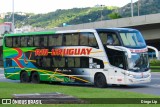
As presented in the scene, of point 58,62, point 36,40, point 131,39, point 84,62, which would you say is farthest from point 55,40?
point 131,39

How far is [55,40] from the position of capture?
27.0m

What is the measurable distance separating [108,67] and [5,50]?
9.79 m

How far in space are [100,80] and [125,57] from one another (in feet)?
7.47

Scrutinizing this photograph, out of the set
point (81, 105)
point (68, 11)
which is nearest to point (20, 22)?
point (68, 11)

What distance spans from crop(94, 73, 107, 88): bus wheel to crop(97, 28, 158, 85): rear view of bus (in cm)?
33

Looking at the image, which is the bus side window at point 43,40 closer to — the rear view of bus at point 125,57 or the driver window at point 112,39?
the rear view of bus at point 125,57

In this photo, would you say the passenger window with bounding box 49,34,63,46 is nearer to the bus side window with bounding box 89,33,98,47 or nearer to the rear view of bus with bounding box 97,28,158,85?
the bus side window with bounding box 89,33,98,47

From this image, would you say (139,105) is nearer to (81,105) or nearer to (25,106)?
(81,105)

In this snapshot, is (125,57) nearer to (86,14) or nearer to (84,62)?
(84,62)

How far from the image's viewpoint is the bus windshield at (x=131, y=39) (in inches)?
Result: 924

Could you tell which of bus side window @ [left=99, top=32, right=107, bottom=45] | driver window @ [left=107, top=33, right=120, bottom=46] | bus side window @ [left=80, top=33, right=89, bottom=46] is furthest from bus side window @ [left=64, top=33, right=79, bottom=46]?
driver window @ [left=107, top=33, right=120, bottom=46]

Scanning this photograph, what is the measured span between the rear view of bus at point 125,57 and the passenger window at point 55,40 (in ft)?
11.1

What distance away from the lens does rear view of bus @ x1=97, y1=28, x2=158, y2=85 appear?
2309 cm

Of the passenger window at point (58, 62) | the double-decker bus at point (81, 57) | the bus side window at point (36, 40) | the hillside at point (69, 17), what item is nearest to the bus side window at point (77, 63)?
the double-decker bus at point (81, 57)
